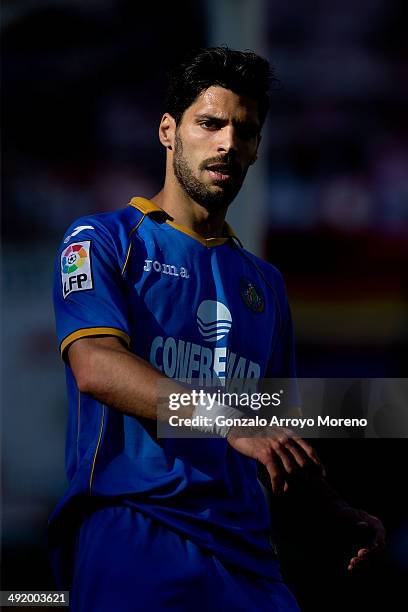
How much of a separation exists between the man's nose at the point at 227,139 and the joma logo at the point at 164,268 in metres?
0.43

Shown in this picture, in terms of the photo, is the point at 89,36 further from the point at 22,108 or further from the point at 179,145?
the point at 179,145

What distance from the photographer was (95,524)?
3594 mm

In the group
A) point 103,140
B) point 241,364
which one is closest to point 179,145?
point 241,364

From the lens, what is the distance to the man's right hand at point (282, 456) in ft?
9.29

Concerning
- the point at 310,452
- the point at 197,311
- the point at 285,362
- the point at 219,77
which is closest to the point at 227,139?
the point at 219,77

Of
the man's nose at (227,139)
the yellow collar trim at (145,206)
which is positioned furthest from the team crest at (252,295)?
the man's nose at (227,139)

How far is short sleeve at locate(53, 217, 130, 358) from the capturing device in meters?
3.47

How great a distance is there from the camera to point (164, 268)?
380 centimetres

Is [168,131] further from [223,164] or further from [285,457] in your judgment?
[285,457]

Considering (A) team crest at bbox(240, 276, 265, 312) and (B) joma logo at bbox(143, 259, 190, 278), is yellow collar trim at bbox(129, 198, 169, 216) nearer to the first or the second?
(B) joma logo at bbox(143, 259, 190, 278)

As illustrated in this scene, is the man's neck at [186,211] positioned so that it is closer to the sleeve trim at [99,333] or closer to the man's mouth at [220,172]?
the man's mouth at [220,172]

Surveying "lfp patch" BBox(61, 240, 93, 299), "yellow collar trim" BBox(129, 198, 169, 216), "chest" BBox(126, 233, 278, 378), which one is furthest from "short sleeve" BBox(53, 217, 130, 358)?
"yellow collar trim" BBox(129, 198, 169, 216)

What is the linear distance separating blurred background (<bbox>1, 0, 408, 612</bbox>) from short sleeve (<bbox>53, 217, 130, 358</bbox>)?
4065mm

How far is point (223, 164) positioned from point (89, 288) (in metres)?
0.68
